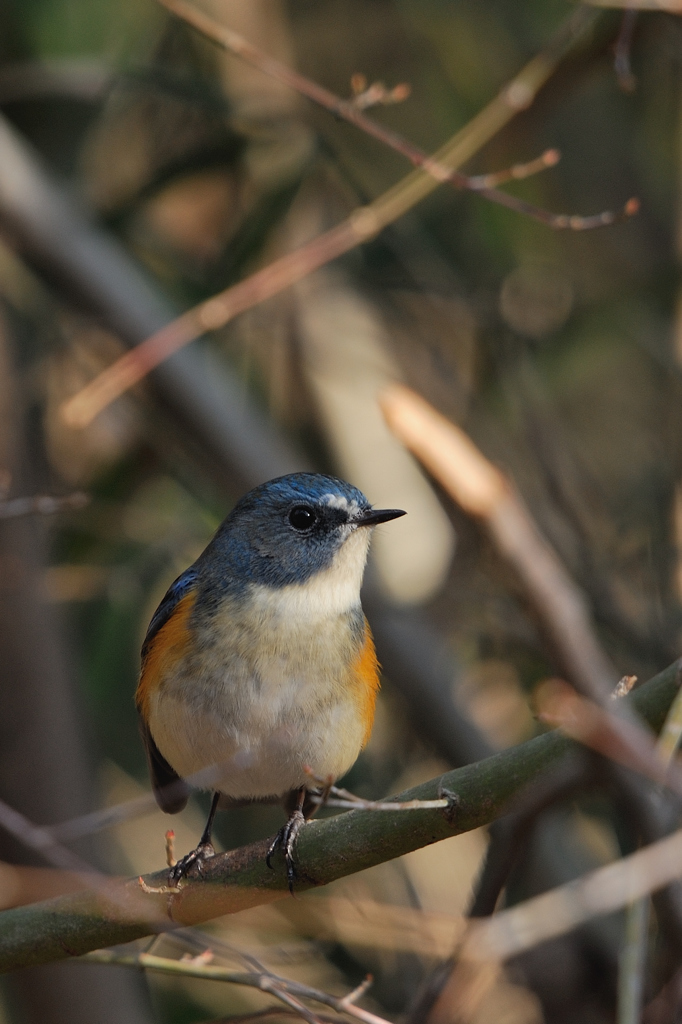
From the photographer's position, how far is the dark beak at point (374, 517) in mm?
3551

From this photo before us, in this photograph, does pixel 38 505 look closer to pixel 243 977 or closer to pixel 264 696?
pixel 264 696

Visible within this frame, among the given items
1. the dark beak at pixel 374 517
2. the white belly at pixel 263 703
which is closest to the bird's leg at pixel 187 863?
the white belly at pixel 263 703

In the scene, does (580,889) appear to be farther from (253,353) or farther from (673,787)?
(253,353)

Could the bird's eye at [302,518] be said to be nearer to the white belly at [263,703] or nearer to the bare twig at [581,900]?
the white belly at [263,703]

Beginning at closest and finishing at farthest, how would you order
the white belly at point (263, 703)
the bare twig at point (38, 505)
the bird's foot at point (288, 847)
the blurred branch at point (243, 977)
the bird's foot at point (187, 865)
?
the blurred branch at point (243, 977), the bird's foot at point (288, 847), the bird's foot at point (187, 865), the white belly at point (263, 703), the bare twig at point (38, 505)

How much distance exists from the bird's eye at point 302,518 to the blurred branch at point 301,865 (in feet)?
3.91

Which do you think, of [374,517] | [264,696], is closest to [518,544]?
[374,517]

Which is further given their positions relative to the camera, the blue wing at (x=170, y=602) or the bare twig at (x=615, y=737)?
the blue wing at (x=170, y=602)

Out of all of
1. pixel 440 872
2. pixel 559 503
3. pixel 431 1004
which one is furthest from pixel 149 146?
pixel 431 1004

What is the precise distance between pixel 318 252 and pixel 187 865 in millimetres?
2248

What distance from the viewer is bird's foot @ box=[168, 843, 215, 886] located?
116 inches

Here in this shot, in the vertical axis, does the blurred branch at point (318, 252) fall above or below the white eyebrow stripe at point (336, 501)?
above

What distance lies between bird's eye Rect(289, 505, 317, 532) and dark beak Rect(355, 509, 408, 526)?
0.51 feet

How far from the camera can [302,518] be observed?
3.77m
